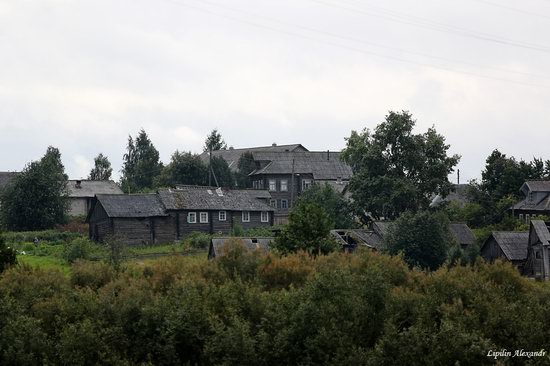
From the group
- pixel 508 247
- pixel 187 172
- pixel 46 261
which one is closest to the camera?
pixel 46 261

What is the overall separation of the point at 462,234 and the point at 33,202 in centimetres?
2927

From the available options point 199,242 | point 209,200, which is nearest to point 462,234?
point 209,200

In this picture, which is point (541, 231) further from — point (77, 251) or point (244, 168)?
point (244, 168)

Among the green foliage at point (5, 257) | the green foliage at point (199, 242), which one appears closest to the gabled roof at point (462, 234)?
the green foliage at point (199, 242)

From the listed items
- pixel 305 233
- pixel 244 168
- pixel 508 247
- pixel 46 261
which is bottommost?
pixel 46 261

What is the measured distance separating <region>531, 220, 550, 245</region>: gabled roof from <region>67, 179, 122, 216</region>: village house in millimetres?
35692

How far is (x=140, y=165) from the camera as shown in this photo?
103 meters

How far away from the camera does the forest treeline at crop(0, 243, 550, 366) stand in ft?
91.1

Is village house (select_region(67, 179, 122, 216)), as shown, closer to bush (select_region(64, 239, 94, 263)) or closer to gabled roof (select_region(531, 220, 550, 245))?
bush (select_region(64, 239, 94, 263))

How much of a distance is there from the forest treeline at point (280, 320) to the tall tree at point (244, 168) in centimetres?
5896

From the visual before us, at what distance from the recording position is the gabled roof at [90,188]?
267ft

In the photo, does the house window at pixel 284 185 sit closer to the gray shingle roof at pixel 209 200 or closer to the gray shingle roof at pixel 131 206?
the gray shingle roof at pixel 209 200

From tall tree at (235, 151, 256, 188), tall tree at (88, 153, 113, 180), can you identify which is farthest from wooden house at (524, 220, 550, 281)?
tall tree at (88, 153, 113, 180)

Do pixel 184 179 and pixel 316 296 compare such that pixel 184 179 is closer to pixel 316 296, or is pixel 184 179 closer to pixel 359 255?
pixel 359 255
